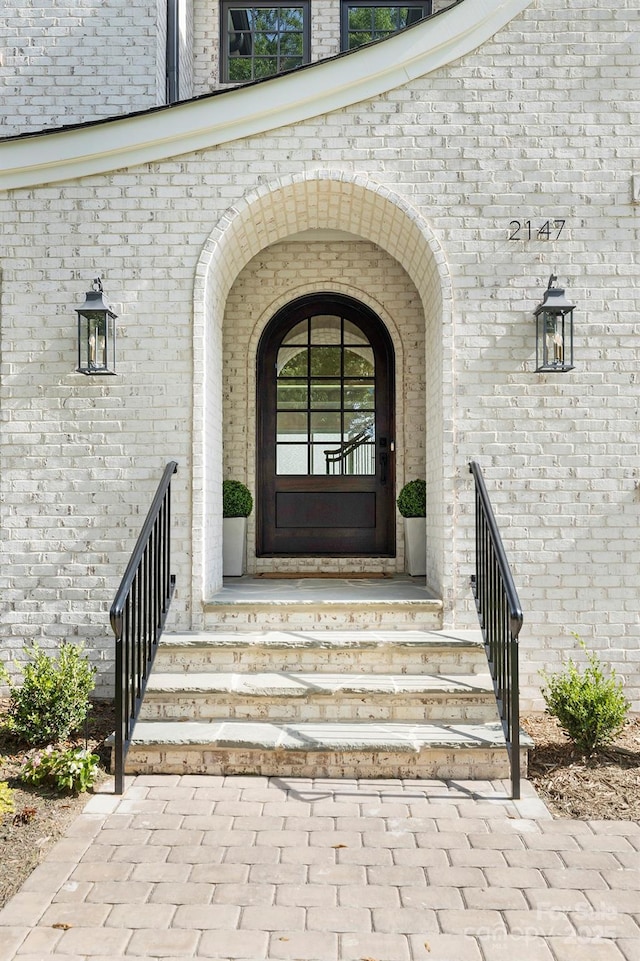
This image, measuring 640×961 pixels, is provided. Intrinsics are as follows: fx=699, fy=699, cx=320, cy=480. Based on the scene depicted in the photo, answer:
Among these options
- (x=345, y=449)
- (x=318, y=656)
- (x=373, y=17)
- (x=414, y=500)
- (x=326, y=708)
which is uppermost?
(x=373, y=17)

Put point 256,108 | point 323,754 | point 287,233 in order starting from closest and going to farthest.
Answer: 1. point 323,754
2. point 256,108
3. point 287,233

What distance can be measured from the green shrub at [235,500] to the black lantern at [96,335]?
1575mm

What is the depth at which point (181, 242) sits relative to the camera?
4.36 m

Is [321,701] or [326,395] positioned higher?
[326,395]

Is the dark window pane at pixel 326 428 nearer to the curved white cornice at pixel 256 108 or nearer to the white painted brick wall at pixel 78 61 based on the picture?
the curved white cornice at pixel 256 108

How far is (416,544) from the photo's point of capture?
5547 mm

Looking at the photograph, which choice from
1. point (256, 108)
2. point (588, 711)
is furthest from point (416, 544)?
point (256, 108)

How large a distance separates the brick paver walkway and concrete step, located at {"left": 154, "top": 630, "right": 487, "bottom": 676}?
2.44 ft

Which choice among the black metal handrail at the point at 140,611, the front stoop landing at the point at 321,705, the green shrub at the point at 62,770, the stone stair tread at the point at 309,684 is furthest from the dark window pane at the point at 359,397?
the green shrub at the point at 62,770

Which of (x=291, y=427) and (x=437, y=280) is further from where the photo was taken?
(x=291, y=427)

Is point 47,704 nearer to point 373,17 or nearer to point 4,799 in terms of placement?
point 4,799

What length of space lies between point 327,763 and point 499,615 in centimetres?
114

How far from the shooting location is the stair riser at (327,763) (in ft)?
11.4

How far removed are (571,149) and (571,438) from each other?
1.80m
